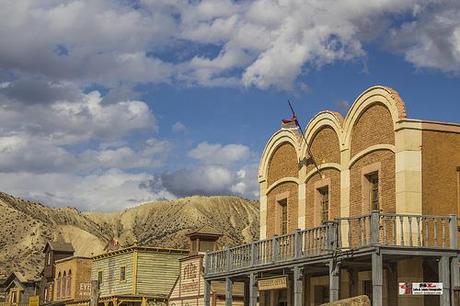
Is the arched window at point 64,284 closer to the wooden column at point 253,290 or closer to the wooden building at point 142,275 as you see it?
the wooden building at point 142,275

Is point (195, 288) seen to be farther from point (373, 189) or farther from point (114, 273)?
point (373, 189)

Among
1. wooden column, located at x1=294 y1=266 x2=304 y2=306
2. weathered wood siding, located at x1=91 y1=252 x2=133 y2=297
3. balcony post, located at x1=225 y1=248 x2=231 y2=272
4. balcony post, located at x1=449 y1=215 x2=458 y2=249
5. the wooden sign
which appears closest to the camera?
balcony post, located at x1=449 y1=215 x2=458 y2=249

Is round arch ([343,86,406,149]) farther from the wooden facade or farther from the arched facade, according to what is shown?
the wooden facade

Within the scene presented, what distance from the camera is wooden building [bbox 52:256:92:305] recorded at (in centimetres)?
5734

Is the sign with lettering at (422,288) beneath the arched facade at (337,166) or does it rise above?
beneath

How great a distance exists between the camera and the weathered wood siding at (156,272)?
48.8m

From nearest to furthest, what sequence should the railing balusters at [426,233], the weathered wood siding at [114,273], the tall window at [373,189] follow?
the railing balusters at [426,233] → the tall window at [373,189] → the weathered wood siding at [114,273]

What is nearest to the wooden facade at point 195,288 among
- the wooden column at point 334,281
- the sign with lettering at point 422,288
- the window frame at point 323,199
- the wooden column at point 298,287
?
the window frame at point 323,199

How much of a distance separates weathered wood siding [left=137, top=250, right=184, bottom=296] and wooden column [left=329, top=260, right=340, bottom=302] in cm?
2589

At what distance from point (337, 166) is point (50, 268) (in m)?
41.9

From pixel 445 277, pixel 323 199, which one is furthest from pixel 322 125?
pixel 445 277

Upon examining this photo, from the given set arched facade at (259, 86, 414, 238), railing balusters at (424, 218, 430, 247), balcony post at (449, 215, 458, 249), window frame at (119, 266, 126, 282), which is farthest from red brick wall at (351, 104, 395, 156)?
window frame at (119, 266, 126, 282)

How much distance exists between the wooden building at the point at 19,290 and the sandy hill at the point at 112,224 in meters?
35.2

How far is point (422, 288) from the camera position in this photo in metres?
21.0
